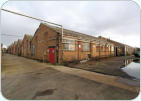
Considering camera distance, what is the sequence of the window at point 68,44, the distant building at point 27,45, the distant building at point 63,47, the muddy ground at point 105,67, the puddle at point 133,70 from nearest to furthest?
the puddle at point 133,70 < the muddy ground at point 105,67 < the distant building at point 63,47 < the window at point 68,44 < the distant building at point 27,45

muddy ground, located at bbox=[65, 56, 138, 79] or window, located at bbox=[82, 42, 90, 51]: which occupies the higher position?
window, located at bbox=[82, 42, 90, 51]

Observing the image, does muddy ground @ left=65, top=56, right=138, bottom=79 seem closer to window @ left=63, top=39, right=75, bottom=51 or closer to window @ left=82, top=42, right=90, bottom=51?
window @ left=63, top=39, right=75, bottom=51

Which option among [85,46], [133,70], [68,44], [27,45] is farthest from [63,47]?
[27,45]

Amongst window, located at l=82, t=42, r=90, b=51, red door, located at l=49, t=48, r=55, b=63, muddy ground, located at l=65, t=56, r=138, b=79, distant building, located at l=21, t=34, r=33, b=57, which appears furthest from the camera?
distant building, located at l=21, t=34, r=33, b=57

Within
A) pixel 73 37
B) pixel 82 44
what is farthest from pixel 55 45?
pixel 82 44

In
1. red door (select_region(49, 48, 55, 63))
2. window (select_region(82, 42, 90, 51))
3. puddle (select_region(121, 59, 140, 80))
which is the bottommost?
puddle (select_region(121, 59, 140, 80))

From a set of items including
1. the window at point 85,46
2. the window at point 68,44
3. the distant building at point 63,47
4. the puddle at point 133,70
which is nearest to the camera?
the puddle at point 133,70

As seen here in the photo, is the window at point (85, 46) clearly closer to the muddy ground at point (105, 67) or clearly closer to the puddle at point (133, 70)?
the muddy ground at point (105, 67)

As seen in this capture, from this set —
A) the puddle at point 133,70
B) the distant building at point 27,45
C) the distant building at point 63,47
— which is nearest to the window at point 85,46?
the distant building at point 63,47

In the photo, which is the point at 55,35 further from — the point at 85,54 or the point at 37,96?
the point at 37,96

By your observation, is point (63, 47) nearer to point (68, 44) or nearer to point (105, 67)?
point (68, 44)

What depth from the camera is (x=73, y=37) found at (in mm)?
10328

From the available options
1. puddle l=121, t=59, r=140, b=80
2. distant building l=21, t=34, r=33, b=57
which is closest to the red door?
puddle l=121, t=59, r=140, b=80

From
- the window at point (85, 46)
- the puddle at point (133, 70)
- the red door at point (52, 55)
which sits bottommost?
the puddle at point (133, 70)
